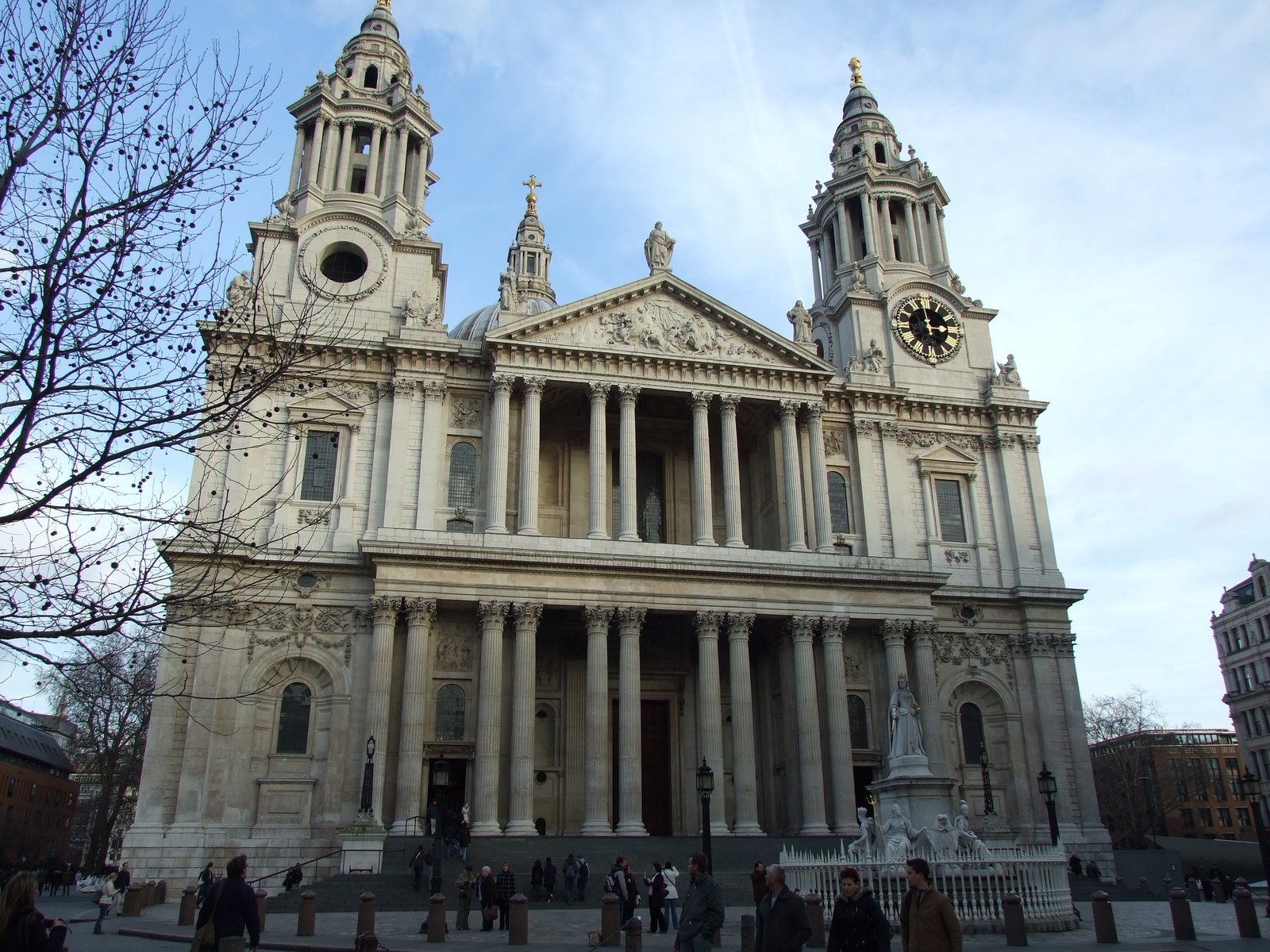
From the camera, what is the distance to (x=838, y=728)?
3331 cm

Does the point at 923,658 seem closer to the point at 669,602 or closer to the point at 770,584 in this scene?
the point at 770,584

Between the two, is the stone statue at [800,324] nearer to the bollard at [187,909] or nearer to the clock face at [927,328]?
the clock face at [927,328]

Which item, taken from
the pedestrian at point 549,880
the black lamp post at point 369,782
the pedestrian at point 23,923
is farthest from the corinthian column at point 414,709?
the pedestrian at point 23,923

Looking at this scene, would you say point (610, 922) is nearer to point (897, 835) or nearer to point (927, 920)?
point (897, 835)

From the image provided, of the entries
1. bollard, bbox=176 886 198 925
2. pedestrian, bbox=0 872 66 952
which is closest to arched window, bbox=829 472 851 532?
bollard, bbox=176 886 198 925

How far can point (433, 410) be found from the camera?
117ft

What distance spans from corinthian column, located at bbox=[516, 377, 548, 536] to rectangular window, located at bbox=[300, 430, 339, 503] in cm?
665

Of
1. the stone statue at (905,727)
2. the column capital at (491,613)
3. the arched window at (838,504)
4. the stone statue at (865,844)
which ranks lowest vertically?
the stone statue at (865,844)

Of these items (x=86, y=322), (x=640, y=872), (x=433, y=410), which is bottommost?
→ (x=640, y=872)

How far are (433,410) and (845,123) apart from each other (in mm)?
27992

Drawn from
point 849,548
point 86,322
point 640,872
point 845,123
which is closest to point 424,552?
point 640,872

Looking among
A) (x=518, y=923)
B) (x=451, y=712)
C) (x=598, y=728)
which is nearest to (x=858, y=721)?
(x=598, y=728)

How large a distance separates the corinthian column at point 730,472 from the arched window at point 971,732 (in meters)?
10.8

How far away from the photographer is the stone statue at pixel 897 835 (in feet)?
61.9
